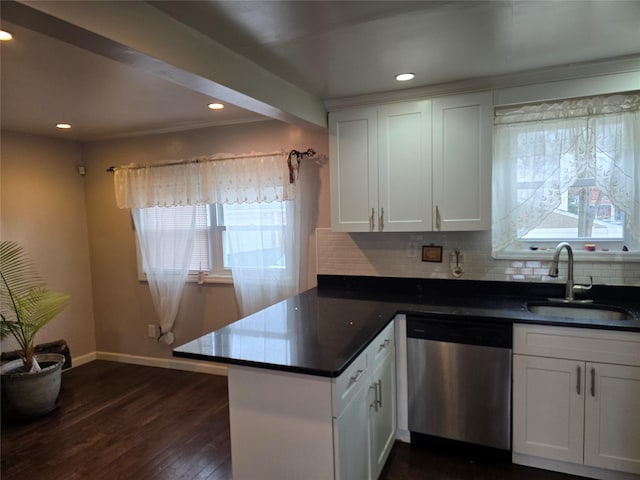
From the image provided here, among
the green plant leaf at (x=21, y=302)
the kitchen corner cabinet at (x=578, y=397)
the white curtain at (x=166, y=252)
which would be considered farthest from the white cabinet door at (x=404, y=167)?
the green plant leaf at (x=21, y=302)

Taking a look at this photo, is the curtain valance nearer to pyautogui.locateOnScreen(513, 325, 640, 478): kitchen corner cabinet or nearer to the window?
the window

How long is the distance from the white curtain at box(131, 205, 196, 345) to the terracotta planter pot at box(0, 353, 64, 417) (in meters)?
0.96

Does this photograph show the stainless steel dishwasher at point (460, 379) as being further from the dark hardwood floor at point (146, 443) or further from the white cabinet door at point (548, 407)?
the dark hardwood floor at point (146, 443)

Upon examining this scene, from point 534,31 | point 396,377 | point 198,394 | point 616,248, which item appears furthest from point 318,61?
point 198,394

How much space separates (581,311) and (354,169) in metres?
1.68

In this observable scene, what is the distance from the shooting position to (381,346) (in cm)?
212

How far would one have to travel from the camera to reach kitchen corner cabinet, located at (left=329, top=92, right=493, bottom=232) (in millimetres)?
2502

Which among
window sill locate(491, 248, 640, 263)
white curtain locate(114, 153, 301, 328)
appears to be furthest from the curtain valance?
window sill locate(491, 248, 640, 263)

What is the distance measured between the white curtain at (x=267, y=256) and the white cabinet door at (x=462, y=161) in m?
1.14

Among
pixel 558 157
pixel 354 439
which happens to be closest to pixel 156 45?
pixel 354 439

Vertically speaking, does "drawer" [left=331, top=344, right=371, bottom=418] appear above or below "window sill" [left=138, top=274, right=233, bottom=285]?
below

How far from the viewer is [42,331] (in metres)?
3.74

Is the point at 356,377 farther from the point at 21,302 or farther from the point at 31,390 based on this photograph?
the point at 21,302

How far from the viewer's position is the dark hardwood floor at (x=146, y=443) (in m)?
2.28
